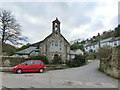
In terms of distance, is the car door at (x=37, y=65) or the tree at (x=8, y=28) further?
the tree at (x=8, y=28)

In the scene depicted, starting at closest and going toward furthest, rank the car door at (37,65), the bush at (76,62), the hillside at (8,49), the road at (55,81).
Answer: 1. the road at (55,81)
2. the car door at (37,65)
3. the bush at (76,62)
4. the hillside at (8,49)

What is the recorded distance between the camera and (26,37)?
2816cm

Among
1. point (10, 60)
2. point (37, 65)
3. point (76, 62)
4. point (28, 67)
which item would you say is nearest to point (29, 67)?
point (28, 67)

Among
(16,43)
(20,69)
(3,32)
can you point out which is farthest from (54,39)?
(20,69)

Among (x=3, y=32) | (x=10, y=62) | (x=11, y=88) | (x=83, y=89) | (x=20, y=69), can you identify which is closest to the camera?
(x=11, y=88)

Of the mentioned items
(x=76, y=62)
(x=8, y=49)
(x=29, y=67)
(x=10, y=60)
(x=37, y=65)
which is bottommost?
(x=76, y=62)

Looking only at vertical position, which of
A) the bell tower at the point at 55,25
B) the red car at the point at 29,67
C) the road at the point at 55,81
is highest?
the bell tower at the point at 55,25

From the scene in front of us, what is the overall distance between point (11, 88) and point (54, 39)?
21970 mm

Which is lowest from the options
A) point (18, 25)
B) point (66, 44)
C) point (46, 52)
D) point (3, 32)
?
point (46, 52)

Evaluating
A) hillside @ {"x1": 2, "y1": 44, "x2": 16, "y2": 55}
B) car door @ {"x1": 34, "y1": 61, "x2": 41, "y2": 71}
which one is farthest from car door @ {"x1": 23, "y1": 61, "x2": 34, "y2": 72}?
hillside @ {"x1": 2, "y1": 44, "x2": 16, "y2": 55}

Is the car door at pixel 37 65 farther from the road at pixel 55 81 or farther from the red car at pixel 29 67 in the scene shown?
the road at pixel 55 81

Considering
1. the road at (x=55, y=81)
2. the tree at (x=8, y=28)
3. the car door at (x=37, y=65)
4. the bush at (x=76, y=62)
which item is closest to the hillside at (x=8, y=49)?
the tree at (x=8, y=28)

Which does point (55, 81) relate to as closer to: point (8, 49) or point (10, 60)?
point (10, 60)

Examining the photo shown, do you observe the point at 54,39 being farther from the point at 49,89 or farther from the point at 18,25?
the point at 49,89
